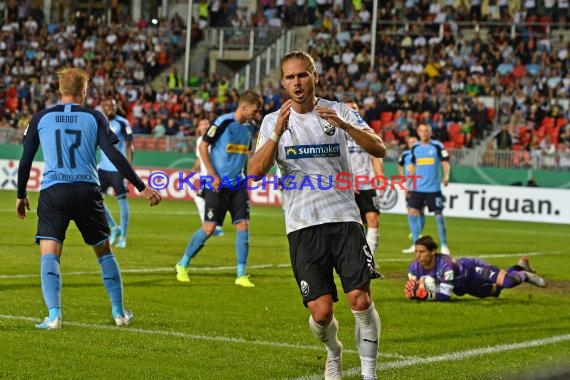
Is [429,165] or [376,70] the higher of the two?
[376,70]

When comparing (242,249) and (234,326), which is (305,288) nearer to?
(234,326)

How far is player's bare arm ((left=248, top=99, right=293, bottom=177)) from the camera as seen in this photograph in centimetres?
634

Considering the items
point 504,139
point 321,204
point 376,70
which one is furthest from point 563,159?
point 321,204

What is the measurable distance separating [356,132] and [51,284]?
3.34m

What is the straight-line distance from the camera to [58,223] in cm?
861

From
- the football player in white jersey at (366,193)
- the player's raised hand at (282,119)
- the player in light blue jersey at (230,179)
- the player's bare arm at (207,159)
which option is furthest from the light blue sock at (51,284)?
the football player in white jersey at (366,193)

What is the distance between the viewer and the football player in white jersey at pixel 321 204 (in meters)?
6.46

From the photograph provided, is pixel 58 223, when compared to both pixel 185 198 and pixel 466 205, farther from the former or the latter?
pixel 185 198

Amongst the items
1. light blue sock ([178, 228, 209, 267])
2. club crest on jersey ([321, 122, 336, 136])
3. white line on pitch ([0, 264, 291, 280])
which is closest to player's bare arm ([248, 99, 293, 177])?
club crest on jersey ([321, 122, 336, 136])

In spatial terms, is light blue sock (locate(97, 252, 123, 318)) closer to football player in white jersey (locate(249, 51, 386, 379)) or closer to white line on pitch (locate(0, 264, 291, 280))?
football player in white jersey (locate(249, 51, 386, 379))

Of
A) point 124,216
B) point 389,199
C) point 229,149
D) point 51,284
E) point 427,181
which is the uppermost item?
point 229,149

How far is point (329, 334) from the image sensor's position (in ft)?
22.0

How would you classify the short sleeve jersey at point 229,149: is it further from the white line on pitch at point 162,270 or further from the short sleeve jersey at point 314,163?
the short sleeve jersey at point 314,163

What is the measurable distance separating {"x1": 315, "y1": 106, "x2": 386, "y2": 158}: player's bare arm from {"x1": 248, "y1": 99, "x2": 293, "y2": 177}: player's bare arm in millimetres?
188
